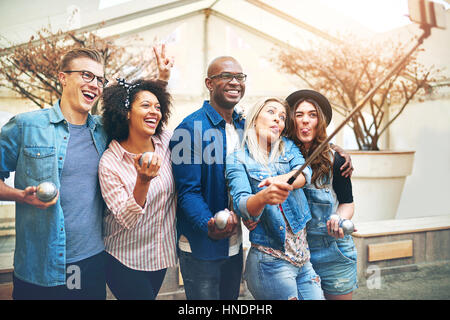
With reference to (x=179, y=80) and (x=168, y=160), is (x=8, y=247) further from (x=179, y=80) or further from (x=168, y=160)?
(x=179, y=80)

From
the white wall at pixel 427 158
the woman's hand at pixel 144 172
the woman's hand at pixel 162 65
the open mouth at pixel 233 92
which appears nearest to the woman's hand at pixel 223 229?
the woman's hand at pixel 144 172

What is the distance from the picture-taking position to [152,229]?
1.44 meters

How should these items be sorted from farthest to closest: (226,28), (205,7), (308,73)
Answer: (226,28), (205,7), (308,73)

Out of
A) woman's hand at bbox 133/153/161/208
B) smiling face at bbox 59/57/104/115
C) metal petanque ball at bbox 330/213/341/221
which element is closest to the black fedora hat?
metal petanque ball at bbox 330/213/341/221

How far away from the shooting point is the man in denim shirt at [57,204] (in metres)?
1.38

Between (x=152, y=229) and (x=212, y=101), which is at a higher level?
(x=212, y=101)

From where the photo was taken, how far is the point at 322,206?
150cm

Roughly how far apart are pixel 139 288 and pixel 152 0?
10.1ft

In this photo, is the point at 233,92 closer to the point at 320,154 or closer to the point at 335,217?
the point at 320,154

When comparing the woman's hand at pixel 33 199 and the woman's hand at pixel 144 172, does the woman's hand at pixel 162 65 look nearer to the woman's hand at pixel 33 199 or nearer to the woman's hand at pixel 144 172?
the woman's hand at pixel 144 172

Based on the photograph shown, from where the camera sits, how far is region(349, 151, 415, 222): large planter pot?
3502 millimetres


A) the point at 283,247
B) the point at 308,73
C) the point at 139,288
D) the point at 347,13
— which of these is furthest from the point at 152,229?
the point at 308,73

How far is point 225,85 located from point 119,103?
44cm

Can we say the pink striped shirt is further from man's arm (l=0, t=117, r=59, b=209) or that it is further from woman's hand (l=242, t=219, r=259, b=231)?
woman's hand (l=242, t=219, r=259, b=231)
